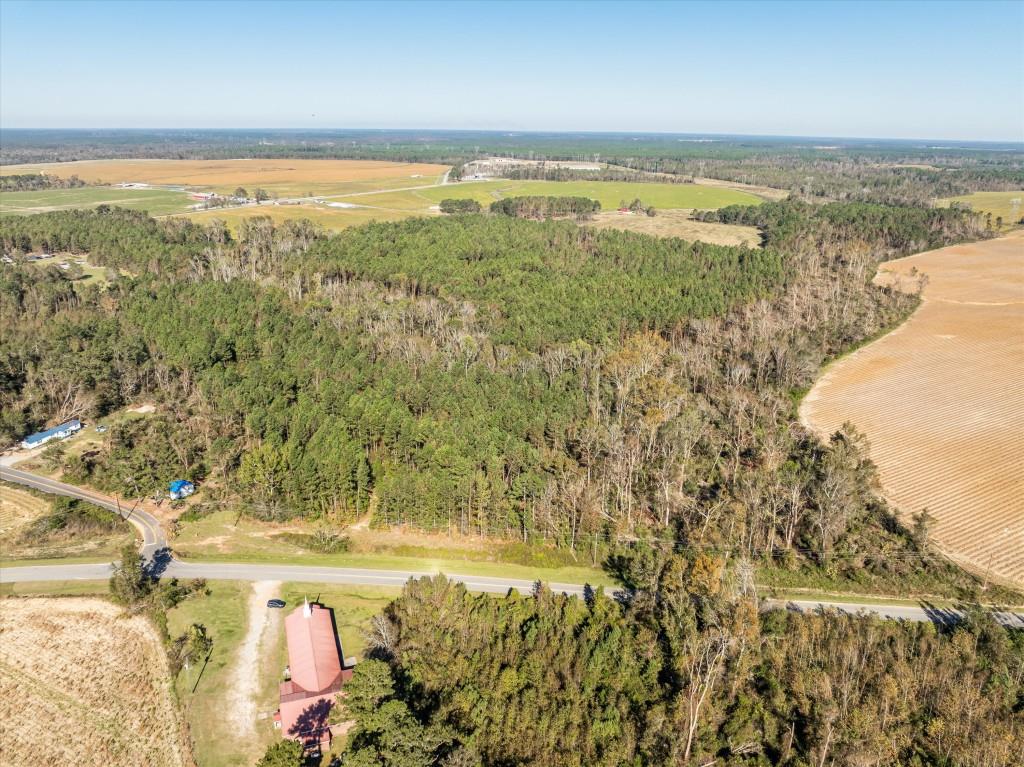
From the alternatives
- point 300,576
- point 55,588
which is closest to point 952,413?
point 300,576

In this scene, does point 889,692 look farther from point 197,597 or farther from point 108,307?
point 108,307

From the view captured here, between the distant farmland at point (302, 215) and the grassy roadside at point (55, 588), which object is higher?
the distant farmland at point (302, 215)

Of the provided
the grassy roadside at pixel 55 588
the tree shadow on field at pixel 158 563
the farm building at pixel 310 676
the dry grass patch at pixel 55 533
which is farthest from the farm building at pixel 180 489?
the farm building at pixel 310 676

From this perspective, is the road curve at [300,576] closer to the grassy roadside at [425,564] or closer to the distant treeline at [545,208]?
the grassy roadside at [425,564]

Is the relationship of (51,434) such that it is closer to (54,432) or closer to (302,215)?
(54,432)

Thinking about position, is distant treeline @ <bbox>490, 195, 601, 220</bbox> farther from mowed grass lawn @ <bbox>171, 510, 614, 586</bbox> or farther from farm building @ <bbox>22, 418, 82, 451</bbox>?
mowed grass lawn @ <bbox>171, 510, 614, 586</bbox>

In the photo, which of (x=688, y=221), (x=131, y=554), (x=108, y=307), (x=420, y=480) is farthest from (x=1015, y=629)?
(x=688, y=221)

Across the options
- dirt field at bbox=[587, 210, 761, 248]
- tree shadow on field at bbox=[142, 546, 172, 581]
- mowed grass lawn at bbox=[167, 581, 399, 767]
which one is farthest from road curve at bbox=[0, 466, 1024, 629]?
dirt field at bbox=[587, 210, 761, 248]
